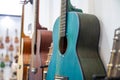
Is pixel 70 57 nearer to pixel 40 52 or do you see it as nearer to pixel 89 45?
pixel 89 45

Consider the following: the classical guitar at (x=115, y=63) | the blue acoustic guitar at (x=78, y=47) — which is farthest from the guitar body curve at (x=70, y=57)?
the classical guitar at (x=115, y=63)

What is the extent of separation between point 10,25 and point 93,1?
3002 mm

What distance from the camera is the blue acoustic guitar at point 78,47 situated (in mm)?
1351

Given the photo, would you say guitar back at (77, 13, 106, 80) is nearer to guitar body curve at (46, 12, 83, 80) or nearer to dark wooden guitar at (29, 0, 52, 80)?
guitar body curve at (46, 12, 83, 80)

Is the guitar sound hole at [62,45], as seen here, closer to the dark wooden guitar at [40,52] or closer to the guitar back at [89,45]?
the guitar back at [89,45]

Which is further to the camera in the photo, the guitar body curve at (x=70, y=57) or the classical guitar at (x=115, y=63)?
the guitar body curve at (x=70, y=57)

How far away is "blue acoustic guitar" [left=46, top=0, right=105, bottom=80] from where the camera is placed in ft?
4.43

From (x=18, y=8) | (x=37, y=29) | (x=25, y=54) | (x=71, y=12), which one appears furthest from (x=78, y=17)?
(x=18, y=8)

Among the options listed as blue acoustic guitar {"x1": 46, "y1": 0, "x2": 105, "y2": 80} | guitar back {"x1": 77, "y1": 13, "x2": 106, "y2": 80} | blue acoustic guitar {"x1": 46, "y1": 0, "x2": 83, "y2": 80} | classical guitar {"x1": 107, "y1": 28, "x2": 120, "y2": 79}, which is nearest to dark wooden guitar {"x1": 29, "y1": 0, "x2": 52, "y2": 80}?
blue acoustic guitar {"x1": 46, "y1": 0, "x2": 83, "y2": 80}

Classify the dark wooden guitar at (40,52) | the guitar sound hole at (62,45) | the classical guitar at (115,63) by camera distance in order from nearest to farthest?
the classical guitar at (115,63)
the guitar sound hole at (62,45)
the dark wooden guitar at (40,52)

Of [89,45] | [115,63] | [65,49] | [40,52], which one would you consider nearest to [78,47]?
[89,45]

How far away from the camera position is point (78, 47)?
1.41m

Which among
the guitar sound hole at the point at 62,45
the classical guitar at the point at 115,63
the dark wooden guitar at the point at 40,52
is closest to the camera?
the classical guitar at the point at 115,63

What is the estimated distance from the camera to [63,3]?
1.62m
